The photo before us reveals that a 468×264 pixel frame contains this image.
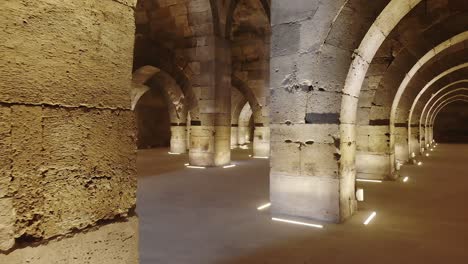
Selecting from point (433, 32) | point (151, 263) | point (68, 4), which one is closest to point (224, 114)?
point (433, 32)

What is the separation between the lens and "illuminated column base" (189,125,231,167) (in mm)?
9508

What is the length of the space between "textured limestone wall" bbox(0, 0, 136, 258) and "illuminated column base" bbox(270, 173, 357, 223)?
2.76 m

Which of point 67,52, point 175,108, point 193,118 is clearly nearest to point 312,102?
point 67,52

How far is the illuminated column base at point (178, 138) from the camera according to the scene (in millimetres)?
13203

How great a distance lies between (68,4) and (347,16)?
3327 mm

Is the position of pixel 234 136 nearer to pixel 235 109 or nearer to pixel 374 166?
pixel 235 109

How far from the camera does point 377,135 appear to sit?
728 cm

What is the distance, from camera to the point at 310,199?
13.6 feet

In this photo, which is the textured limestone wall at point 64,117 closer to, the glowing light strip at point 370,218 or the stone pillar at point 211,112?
the glowing light strip at point 370,218

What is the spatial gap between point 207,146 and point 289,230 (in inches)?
238

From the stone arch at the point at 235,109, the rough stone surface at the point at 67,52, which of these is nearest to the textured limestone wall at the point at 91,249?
the rough stone surface at the point at 67,52

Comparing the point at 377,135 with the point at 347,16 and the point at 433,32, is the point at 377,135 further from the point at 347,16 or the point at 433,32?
the point at 347,16

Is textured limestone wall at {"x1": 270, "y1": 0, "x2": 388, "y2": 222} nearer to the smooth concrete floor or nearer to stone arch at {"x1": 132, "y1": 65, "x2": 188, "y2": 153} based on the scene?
→ the smooth concrete floor

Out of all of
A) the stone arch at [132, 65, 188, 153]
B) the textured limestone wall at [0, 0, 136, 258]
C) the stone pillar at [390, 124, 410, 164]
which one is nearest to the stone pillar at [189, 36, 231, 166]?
the stone arch at [132, 65, 188, 153]
